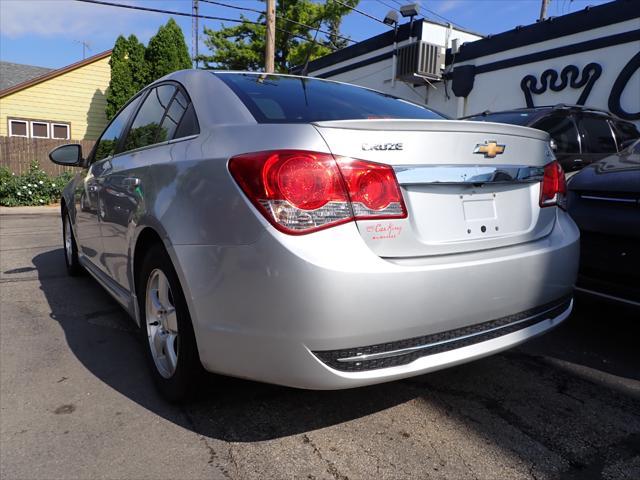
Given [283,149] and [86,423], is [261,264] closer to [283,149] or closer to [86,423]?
[283,149]

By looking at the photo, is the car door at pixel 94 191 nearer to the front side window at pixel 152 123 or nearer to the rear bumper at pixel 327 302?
the front side window at pixel 152 123

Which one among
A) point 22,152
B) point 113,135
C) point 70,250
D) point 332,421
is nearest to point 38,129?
point 22,152

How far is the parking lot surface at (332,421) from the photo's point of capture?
2098mm

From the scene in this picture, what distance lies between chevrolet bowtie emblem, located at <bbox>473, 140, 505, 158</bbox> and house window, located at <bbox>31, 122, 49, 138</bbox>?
2133cm

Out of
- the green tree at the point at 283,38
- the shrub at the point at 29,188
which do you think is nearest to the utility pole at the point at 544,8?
the green tree at the point at 283,38

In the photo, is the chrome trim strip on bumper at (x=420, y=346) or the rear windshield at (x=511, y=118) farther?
the rear windshield at (x=511, y=118)

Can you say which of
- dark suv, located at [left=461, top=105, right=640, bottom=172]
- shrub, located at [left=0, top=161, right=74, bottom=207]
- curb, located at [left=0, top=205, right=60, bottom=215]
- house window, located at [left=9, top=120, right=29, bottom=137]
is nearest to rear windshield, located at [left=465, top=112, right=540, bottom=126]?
dark suv, located at [left=461, top=105, right=640, bottom=172]

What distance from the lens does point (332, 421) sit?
95.5 inches

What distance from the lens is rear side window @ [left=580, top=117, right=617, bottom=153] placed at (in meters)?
5.89

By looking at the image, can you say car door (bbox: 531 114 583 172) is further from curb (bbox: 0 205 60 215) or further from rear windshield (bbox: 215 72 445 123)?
curb (bbox: 0 205 60 215)

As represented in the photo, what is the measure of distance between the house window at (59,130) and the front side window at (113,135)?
18329mm

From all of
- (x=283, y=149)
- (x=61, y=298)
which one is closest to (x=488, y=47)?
(x=61, y=298)

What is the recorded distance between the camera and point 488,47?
1184cm

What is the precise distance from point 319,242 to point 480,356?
0.91m
